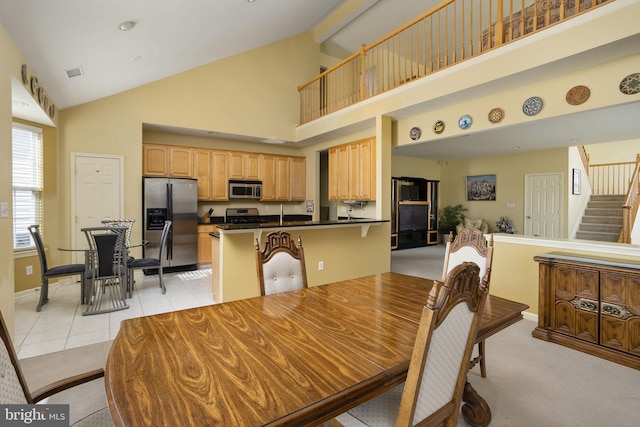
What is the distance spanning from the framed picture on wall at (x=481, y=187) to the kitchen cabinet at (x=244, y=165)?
652 cm

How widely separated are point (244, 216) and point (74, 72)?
3.58m

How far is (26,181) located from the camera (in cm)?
412

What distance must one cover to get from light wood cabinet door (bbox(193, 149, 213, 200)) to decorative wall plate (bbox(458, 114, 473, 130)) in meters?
4.51

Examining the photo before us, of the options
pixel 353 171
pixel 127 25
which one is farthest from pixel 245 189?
pixel 127 25

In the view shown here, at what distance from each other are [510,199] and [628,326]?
676 cm

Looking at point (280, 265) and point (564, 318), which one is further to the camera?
point (564, 318)

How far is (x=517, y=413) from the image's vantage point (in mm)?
1836

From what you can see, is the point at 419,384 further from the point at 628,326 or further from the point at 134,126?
the point at 134,126

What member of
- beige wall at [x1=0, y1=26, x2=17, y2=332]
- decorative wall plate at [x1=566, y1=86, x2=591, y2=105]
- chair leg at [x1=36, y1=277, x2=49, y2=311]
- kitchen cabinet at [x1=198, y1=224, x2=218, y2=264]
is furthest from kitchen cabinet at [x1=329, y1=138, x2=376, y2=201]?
chair leg at [x1=36, y1=277, x2=49, y2=311]

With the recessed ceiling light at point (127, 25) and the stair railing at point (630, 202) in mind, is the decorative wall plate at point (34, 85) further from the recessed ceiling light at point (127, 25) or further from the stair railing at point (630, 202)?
the stair railing at point (630, 202)

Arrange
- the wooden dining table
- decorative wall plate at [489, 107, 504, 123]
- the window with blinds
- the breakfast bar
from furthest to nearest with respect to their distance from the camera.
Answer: the window with blinds, decorative wall plate at [489, 107, 504, 123], the breakfast bar, the wooden dining table

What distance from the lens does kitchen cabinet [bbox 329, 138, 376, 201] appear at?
5.11 metres

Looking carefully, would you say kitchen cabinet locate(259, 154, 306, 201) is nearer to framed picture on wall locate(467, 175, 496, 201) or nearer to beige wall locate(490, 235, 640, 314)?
beige wall locate(490, 235, 640, 314)

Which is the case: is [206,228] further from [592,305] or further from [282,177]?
[592,305]
